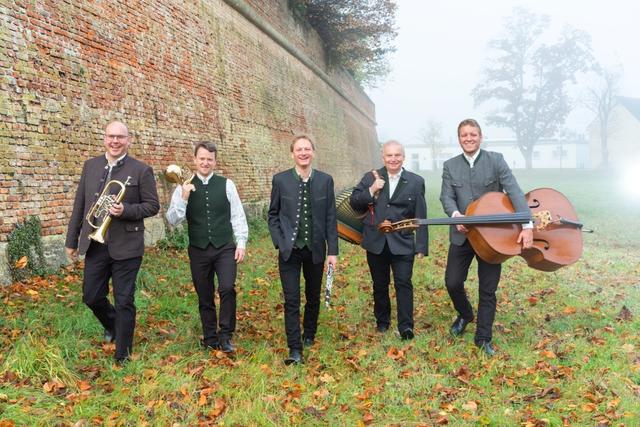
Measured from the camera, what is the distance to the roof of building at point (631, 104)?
5222 cm

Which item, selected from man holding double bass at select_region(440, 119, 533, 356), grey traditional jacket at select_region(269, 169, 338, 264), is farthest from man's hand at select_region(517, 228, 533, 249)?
grey traditional jacket at select_region(269, 169, 338, 264)

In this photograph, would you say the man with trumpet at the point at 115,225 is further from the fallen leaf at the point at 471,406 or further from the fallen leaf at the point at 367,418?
the fallen leaf at the point at 471,406

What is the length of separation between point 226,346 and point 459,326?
2.49 metres

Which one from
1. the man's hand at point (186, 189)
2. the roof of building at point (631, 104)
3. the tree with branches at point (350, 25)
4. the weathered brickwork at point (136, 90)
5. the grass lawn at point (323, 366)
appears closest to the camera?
the grass lawn at point (323, 366)

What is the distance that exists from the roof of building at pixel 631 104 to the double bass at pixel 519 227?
55643 mm

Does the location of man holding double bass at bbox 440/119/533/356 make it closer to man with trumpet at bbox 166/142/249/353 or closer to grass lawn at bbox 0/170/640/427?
grass lawn at bbox 0/170/640/427

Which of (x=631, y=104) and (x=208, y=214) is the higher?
(x=631, y=104)

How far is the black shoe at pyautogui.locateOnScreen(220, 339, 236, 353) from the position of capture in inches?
187

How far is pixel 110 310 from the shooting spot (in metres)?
4.70

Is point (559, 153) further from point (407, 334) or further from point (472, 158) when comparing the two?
point (407, 334)

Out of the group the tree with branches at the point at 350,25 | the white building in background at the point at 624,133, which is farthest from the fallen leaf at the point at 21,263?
the white building in background at the point at 624,133

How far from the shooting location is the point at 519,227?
4715 mm

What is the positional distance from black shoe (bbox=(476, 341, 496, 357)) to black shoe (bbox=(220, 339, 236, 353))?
93.3 inches

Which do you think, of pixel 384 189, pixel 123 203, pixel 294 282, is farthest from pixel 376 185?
pixel 123 203
